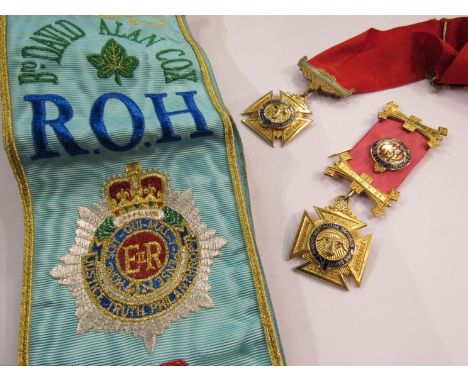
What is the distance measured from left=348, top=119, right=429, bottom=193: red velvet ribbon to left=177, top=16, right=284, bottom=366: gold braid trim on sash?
1.08 feet

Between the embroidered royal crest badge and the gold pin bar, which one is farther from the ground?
the gold pin bar

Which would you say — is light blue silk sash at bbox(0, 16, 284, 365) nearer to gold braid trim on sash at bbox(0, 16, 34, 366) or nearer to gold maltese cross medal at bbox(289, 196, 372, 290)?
gold braid trim on sash at bbox(0, 16, 34, 366)

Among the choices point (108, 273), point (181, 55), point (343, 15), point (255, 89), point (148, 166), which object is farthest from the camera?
point (343, 15)

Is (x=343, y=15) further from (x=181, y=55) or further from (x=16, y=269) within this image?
(x=16, y=269)

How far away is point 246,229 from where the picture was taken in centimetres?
98

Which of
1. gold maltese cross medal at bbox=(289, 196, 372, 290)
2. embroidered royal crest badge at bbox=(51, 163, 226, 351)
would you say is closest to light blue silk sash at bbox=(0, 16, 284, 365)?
embroidered royal crest badge at bbox=(51, 163, 226, 351)

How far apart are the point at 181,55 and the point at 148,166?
365 mm

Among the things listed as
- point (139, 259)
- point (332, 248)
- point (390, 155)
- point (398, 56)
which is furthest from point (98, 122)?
point (398, 56)

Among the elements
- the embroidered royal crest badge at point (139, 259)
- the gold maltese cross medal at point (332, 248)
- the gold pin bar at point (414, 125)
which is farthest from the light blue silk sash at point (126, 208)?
the gold pin bar at point (414, 125)

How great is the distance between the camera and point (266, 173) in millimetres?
1124

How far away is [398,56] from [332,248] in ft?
2.35

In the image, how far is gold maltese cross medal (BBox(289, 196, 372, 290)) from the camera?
967 millimetres

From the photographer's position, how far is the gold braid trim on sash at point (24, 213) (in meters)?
0.85

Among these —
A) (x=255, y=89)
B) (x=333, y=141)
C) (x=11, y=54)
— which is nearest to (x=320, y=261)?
(x=333, y=141)
